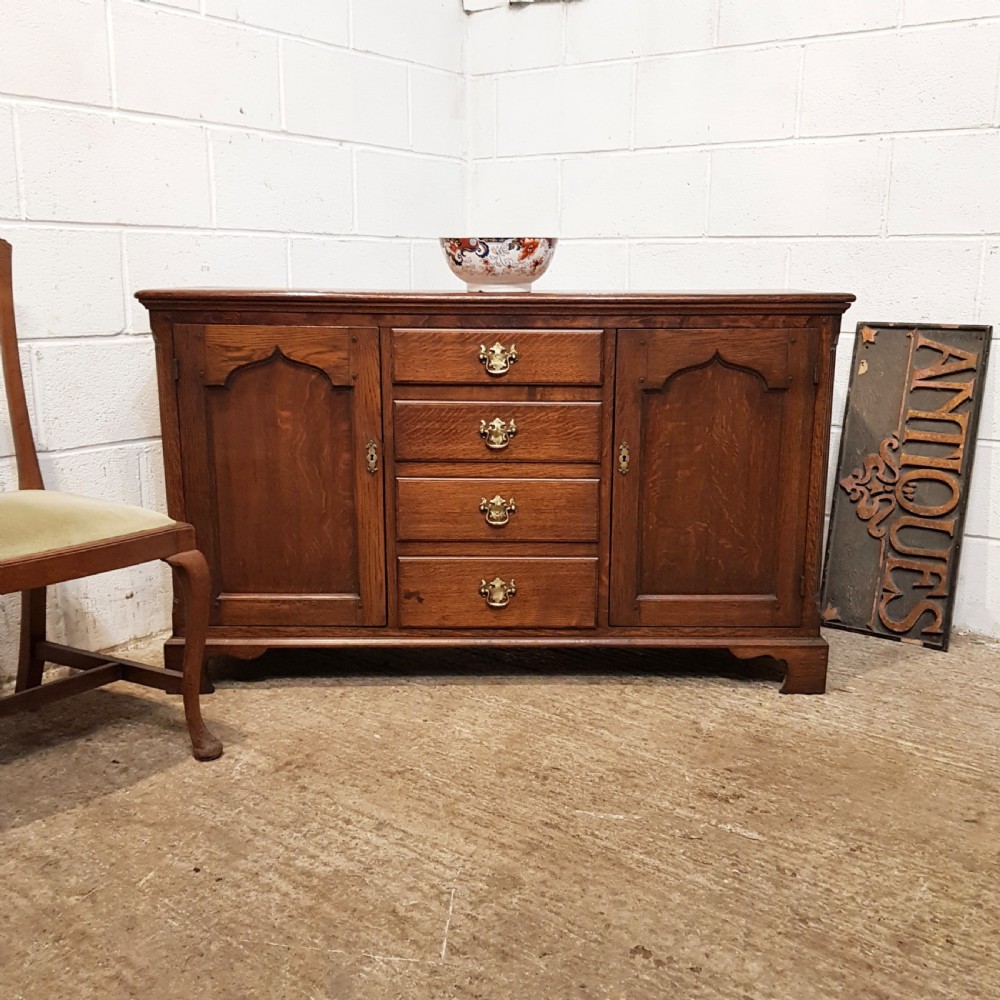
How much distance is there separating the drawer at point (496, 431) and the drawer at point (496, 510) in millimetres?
52

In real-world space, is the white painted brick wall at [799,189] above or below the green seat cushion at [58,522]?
above

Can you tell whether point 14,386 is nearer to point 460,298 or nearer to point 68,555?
point 68,555

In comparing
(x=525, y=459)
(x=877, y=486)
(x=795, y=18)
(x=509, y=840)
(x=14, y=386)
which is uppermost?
(x=795, y=18)

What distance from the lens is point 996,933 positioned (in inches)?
49.9

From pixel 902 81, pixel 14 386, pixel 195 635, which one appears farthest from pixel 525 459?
pixel 902 81

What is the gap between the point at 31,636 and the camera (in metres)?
1.94

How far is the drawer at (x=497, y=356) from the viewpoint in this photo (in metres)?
1.92

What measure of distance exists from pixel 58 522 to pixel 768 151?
188 cm

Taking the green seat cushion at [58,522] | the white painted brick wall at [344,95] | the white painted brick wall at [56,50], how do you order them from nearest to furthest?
the green seat cushion at [58,522] → the white painted brick wall at [56,50] → the white painted brick wall at [344,95]

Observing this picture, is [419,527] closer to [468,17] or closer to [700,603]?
[700,603]

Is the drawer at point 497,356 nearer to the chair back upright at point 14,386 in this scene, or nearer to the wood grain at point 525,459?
the wood grain at point 525,459

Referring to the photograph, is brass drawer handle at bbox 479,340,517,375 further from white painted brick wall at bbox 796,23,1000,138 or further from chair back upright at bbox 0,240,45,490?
white painted brick wall at bbox 796,23,1000,138

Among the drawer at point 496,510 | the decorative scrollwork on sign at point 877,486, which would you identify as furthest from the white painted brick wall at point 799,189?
the drawer at point 496,510

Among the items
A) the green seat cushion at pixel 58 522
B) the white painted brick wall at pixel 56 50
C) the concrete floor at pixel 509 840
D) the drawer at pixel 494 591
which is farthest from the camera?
the drawer at pixel 494 591
